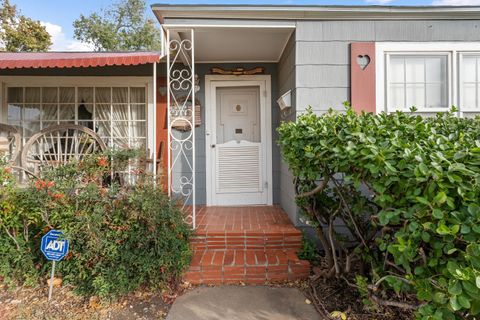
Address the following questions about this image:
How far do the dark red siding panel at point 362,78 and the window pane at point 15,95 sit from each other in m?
4.98

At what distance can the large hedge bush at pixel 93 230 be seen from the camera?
8.49 feet

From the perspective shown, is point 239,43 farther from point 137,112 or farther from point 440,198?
point 440,198

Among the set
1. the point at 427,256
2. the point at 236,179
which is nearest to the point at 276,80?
the point at 236,179

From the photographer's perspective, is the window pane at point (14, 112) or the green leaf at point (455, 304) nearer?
the green leaf at point (455, 304)

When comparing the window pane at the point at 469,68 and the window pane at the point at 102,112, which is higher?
the window pane at the point at 469,68

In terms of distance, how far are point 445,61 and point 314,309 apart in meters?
3.24

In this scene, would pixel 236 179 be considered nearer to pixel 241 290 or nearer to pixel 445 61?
pixel 241 290

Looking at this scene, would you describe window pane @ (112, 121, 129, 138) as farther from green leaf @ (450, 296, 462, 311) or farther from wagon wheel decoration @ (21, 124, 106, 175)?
green leaf @ (450, 296, 462, 311)

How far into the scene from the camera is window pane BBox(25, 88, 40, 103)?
481 centimetres

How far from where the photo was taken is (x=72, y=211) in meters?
2.67

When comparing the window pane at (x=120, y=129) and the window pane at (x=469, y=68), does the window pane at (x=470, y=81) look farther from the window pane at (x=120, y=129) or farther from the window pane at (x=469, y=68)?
the window pane at (x=120, y=129)

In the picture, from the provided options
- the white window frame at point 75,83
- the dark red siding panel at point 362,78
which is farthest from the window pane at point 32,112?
the dark red siding panel at point 362,78

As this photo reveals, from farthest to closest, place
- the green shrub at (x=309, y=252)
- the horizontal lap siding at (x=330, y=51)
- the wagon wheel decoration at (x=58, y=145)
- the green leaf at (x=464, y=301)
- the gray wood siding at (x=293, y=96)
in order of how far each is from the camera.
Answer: the wagon wheel decoration at (x=58, y=145) → the gray wood siding at (x=293, y=96) → the horizontal lap siding at (x=330, y=51) → the green shrub at (x=309, y=252) → the green leaf at (x=464, y=301)

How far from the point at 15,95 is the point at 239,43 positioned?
3.71 m
